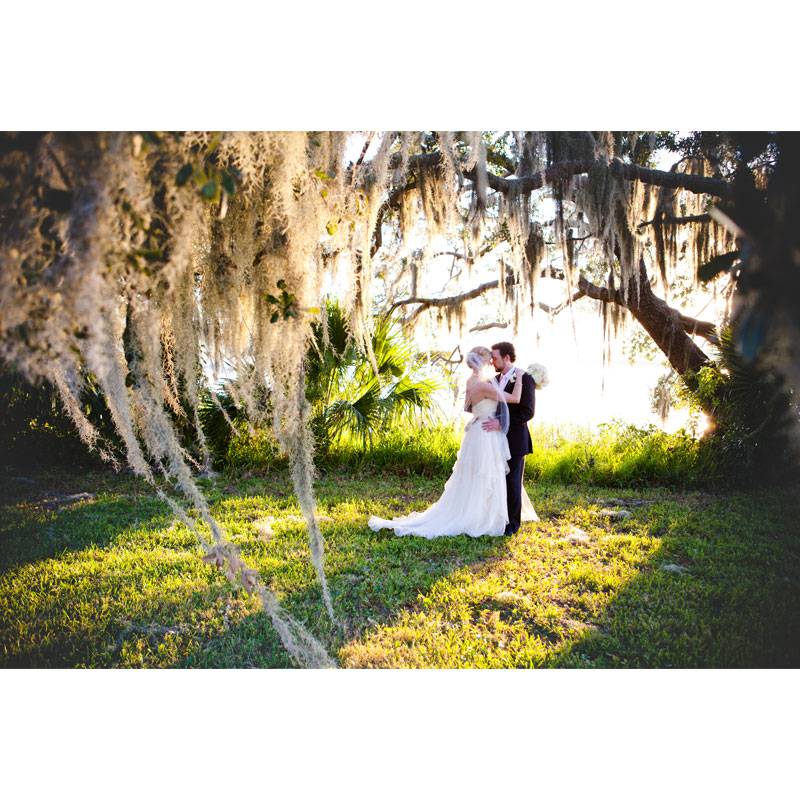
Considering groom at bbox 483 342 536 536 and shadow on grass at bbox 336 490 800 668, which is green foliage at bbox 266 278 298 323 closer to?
shadow on grass at bbox 336 490 800 668

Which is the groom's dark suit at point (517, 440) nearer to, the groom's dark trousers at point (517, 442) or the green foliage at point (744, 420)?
the groom's dark trousers at point (517, 442)

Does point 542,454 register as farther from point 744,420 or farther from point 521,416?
point 521,416

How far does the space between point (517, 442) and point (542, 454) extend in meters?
2.33

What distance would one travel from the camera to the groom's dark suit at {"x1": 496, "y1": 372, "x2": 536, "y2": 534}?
4.40 meters

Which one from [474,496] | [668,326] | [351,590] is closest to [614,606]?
[351,590]

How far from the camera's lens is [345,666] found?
241 centimetres

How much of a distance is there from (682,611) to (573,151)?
2721 mm

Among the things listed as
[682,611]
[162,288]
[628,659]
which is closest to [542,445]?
[682,611]

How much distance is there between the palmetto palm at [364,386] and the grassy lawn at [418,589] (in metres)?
1.20

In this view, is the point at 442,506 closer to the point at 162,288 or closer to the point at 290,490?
the point at 290,490

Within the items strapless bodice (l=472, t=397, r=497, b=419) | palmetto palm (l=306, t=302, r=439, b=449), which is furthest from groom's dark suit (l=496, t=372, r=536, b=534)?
palmetto palm (l=306, t=302, r=439, b=449)

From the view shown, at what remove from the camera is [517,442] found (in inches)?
175

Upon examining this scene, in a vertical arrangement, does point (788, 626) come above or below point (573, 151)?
below

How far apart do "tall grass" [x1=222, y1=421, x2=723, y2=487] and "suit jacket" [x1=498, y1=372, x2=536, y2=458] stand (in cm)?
209
